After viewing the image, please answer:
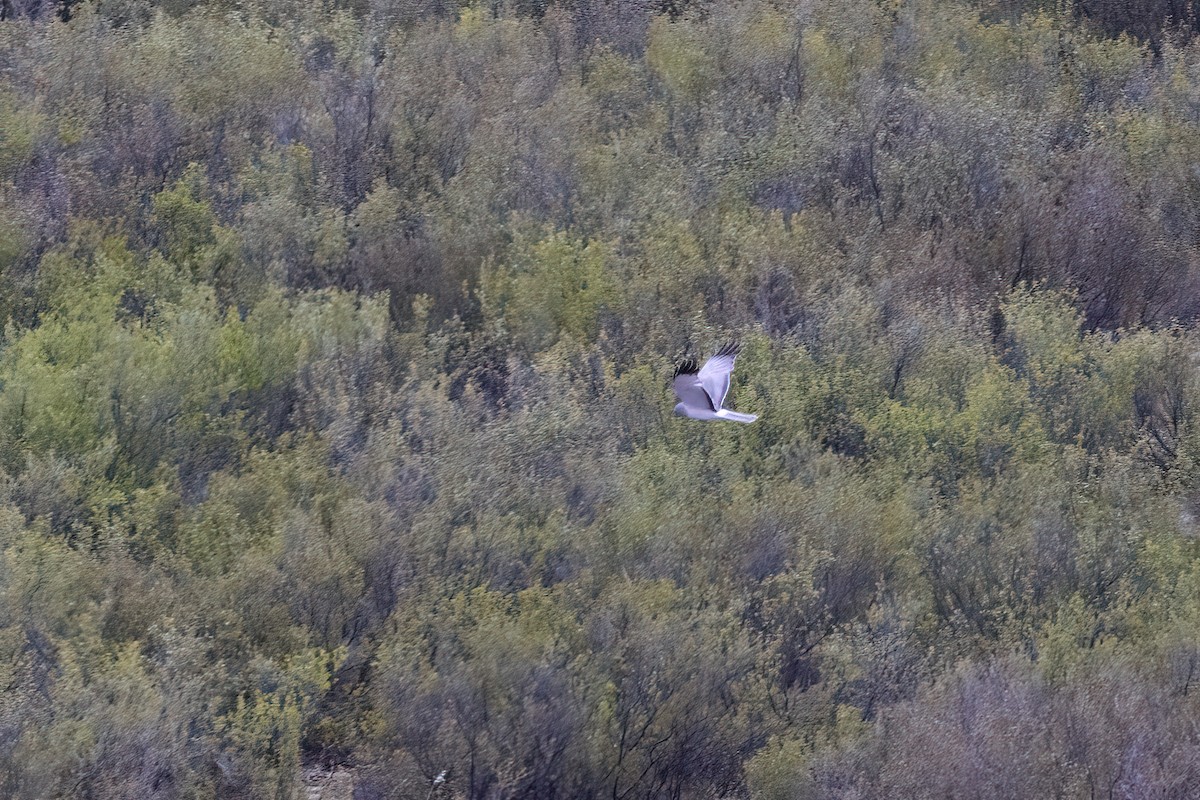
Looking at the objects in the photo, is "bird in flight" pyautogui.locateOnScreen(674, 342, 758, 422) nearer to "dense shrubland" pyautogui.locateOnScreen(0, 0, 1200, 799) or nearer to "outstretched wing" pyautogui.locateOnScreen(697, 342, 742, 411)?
"outstretched wing" pyautogui.locateOnScreen(697, 342, 742, 411)

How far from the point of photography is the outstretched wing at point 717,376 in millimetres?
9133

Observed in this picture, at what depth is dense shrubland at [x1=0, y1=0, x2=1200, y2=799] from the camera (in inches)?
379

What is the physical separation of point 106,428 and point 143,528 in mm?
1159

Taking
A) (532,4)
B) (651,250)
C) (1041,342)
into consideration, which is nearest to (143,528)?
(651,250)

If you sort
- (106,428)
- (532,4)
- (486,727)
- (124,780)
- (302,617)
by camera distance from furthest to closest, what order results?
1. (532,4)
2. (106,428)
3. (302,617)
4. (486,727)
5. (124,780)

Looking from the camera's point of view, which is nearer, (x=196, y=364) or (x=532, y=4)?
(x=196, y=364)

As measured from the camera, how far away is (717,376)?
30.4ft

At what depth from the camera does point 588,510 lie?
11.7 m

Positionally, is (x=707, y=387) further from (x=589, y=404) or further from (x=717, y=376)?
(x=589, y=404)

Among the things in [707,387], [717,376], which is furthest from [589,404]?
[707,387]

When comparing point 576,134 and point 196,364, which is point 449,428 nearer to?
point 196,364

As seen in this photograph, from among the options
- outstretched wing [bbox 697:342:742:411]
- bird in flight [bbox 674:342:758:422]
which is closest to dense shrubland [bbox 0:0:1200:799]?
bird in flight [bbox 674:342:758:422]

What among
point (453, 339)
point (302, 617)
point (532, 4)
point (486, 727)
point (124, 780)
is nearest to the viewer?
point (124, 780)

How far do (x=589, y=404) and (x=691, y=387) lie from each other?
3820 millimetres
